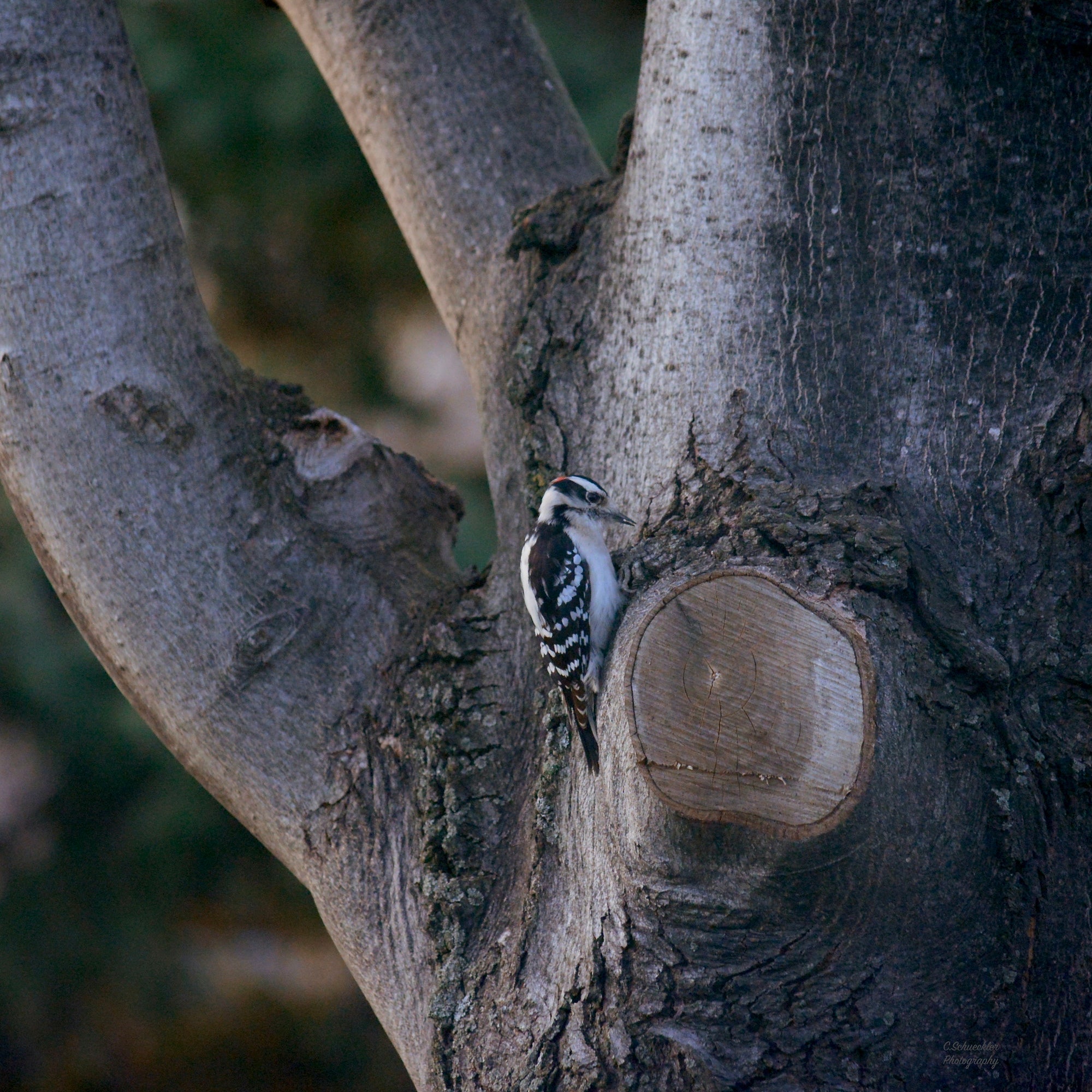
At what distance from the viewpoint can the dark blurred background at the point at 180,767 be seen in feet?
17.6

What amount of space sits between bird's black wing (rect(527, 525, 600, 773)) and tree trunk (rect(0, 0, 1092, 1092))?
2.0 inches

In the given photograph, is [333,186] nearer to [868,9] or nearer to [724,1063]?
[868,9]

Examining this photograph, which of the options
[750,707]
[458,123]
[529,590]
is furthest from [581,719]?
[458,123]

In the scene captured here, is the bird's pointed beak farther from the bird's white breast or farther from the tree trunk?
the bird's white breast

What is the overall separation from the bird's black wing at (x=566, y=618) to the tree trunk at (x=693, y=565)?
5 centimetres

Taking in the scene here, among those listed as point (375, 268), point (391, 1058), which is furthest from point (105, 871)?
point (375, 268)

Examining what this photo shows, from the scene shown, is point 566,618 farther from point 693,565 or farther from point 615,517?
point 693,565

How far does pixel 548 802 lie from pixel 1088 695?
42.0 inches

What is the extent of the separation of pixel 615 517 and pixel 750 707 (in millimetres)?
748

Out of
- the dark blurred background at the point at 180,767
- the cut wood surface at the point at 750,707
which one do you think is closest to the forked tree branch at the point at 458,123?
the cut wood surface at the point at 750,707

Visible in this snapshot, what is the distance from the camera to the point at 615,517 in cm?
238

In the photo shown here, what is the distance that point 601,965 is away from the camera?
6.15ft

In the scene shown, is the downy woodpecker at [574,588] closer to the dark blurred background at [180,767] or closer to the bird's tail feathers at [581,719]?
the bird's tail feathers at [581,719]

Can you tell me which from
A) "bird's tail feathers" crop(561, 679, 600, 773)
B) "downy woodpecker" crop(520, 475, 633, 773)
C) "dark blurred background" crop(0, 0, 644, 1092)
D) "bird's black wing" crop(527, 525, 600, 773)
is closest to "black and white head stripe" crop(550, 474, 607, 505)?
"downy woodpecker" crop(520, 475, 633, 773)
